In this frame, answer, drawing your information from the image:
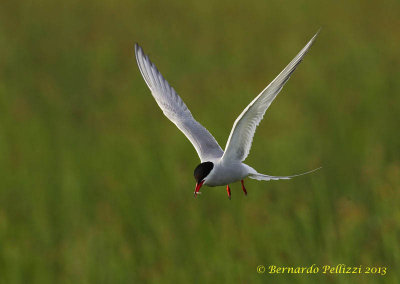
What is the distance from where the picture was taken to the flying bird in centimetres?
181

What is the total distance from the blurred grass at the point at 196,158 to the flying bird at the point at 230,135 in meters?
1.51

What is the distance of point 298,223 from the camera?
4535 millimetres

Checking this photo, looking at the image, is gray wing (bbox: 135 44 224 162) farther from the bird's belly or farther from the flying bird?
the bird's belly

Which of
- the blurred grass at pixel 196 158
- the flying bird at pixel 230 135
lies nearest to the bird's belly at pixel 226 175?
the flying bird at pixel 230 135

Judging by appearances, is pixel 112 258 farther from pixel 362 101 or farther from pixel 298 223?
pixel 362 101

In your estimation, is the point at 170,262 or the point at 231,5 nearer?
the point at 170,262

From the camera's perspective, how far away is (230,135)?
1.94 metres

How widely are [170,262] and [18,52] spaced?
4.65m

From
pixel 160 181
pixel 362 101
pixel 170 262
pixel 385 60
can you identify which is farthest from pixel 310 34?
pixel 170 262

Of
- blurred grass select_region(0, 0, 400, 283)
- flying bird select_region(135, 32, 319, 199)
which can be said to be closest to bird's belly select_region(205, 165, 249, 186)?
flying bird select_region(135, 32, 319, 199)

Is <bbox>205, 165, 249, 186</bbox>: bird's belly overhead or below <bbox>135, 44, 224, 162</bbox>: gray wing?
below

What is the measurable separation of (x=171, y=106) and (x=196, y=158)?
7.03ft

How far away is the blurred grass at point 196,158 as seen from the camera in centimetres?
444

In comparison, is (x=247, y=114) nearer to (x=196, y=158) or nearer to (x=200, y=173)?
(x=200, y=173)
